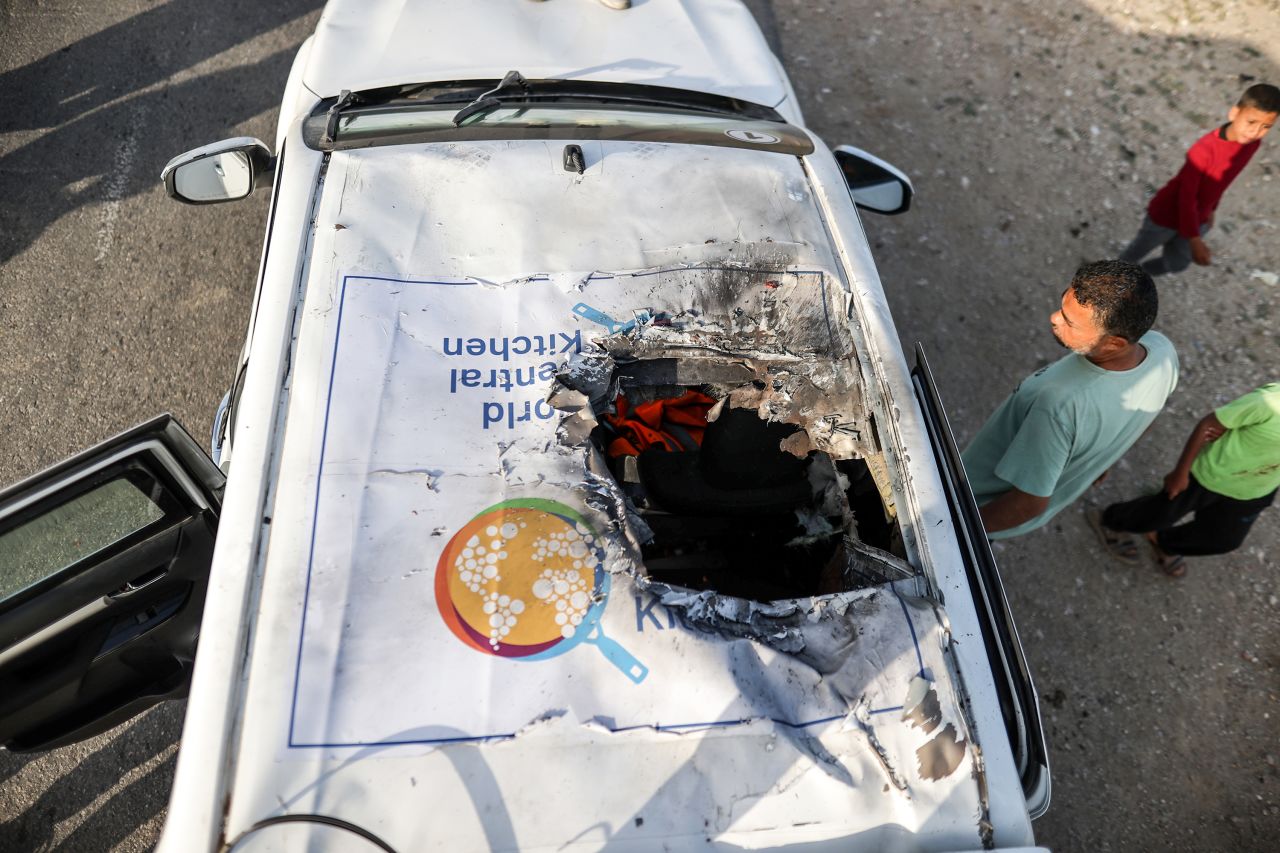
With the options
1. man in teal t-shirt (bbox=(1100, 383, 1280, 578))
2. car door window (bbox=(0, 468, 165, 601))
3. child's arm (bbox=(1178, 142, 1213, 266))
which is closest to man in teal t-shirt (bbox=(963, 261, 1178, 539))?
man in teal t-shirt (bbox=(1100, 383, 1280, 578))

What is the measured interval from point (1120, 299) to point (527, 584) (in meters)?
1.88

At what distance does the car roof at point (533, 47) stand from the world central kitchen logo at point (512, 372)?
4.01 ft

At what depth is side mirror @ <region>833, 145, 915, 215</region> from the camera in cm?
292

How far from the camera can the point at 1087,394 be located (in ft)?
7.82

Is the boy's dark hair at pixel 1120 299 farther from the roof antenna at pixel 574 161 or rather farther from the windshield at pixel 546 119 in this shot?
the roof antenna at pixel 574 161

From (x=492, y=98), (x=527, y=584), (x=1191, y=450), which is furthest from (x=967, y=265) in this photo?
(x=527, y=584)

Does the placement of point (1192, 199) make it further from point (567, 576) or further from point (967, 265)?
point (567, 576)

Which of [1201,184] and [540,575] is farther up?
[540,575]

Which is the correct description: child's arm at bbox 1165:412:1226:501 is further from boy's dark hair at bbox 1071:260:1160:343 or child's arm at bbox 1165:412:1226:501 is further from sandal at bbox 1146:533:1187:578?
boy's dark hair at bbox 1071:260:1160:343

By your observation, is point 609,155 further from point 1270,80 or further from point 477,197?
point 1270,80

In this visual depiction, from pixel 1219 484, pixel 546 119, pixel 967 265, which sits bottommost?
pixel 1219 484

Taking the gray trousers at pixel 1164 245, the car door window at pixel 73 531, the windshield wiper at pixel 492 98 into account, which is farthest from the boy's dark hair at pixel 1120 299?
the car door window at pixel 73 531

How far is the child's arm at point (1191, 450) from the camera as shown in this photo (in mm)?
2938

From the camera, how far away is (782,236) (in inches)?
89.7
